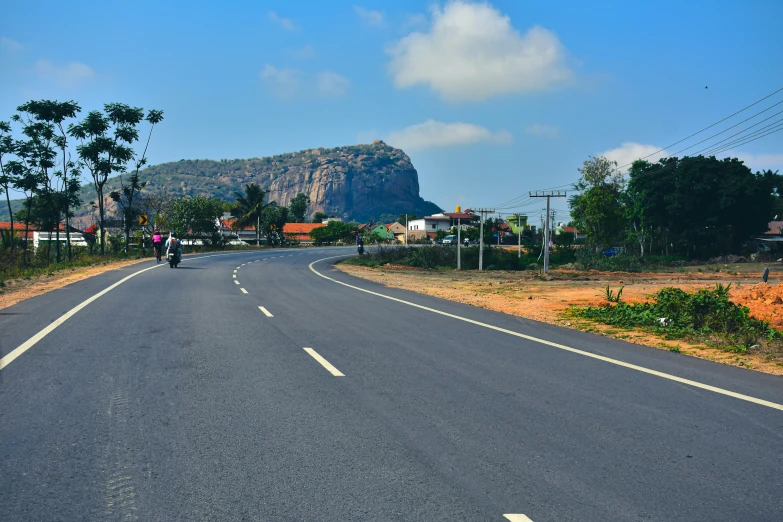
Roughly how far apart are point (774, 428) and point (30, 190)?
55435mm

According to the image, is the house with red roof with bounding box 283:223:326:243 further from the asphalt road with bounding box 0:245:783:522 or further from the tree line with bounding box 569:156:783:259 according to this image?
the asphalt road with bounding box 0:245:783:522

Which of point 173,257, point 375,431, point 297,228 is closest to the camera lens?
point 375,431

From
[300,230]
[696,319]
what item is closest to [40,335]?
[696,319]

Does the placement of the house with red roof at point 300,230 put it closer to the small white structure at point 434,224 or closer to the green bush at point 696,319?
the small white structure at point 434,224

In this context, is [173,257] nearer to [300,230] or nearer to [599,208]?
[599,208]

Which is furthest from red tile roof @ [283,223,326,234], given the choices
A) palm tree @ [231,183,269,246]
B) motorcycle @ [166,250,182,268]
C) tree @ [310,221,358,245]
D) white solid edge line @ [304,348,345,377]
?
white solid edge line @ [304,348,345,377]

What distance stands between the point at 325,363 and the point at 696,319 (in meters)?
8.56

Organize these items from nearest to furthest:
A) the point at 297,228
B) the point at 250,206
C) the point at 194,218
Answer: the point at 194,218 → the point at 250,206 → the point at 297,228

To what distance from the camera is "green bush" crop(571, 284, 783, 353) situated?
12.0m

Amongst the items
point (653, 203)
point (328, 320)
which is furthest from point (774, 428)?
point (653, 203)

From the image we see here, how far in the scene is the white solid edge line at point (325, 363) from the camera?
330 inches

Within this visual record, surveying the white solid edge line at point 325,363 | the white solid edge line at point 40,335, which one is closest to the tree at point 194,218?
the white solid edge line at point 40,335

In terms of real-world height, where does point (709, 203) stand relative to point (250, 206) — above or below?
below

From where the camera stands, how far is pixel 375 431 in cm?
579
